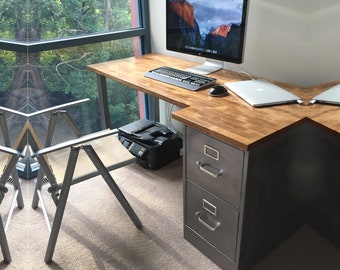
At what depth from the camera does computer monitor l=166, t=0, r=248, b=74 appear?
195 centimetres

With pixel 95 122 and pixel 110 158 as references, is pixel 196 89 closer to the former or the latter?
pixel 110 158

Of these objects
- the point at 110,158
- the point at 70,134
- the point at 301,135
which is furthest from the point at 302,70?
the point at 70,134

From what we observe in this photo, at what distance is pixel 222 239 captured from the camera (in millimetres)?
1653

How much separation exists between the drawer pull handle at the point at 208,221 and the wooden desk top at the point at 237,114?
1.52ft

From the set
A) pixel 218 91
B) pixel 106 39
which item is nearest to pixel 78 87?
pixel 106 39

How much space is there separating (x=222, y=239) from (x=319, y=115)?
2.36ft

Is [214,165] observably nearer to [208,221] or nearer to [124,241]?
[208,221]

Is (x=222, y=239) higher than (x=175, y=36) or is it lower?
lower

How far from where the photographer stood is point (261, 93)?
5.83ft

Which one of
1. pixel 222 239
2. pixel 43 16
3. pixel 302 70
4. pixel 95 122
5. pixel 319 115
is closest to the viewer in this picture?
pixel 319 115

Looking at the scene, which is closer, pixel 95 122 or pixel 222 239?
pixel 222 239

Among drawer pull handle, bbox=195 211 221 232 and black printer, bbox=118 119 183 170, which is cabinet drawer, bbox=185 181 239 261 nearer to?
drawer pull handle, bbox=195 211 221 232

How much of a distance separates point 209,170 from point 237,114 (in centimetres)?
29

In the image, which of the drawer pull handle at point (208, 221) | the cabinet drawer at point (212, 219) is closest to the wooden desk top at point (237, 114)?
the cabinet drawer at point (212, 219)
